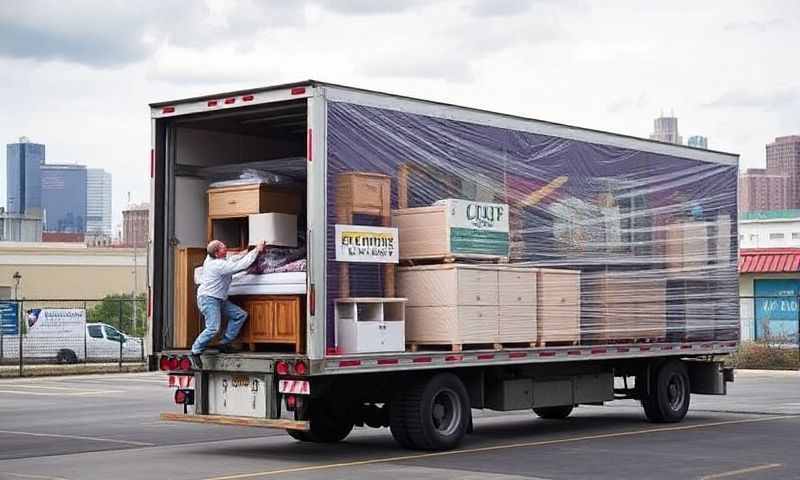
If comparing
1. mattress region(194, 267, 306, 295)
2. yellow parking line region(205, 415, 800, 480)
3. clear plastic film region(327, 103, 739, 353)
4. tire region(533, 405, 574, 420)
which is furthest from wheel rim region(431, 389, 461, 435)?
tire region(533, 405, 574, 420)

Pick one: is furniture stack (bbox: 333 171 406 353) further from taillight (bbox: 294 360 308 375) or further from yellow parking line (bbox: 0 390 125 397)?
yellow parking line (bbox: 0 390 125 397)

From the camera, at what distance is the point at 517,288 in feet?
51.7

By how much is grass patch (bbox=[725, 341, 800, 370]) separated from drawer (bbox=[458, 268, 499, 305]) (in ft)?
70.5

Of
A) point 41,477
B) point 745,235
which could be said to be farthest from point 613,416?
point 745,235

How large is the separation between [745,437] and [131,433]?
25.7 feet

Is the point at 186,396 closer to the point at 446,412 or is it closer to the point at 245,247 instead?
the point at 245,247

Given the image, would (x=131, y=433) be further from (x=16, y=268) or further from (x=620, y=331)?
(x=16, y=268)

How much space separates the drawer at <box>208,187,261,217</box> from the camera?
14836 mm

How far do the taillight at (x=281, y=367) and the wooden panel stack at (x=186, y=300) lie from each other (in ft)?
6.09

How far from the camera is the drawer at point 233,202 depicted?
48.7ft

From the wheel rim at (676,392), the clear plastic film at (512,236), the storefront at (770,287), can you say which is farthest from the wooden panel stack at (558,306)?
the storefront at (770,287)

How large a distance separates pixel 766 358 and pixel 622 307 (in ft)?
64.5

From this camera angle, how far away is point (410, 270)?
1495cm

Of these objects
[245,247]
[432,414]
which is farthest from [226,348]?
[432,414]
